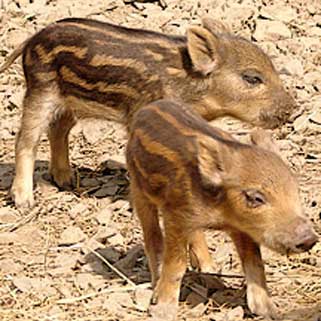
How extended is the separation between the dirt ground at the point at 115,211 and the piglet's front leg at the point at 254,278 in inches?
3.7

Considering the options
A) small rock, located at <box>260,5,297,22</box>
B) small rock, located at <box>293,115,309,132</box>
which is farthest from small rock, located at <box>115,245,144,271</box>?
small rock, located at <box>260,5,297,22</box>

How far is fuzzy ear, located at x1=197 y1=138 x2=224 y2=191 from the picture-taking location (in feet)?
17.4

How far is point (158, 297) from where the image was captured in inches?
222

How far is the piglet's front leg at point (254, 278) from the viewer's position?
5.51 m

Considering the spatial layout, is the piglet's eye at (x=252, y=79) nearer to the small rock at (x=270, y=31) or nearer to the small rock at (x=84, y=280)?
the small rock at (x=84, y=280)

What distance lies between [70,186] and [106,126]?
0.88 metres

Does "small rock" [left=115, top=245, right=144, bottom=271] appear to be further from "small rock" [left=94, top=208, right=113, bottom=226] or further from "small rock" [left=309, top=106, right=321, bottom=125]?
"small rock" [left=309, top=106, right=321, bottom=125]

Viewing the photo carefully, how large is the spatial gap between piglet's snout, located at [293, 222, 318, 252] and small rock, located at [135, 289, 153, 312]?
105 centimetres

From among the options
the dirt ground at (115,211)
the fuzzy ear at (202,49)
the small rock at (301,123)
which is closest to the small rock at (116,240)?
the dirt ground at (115,211)

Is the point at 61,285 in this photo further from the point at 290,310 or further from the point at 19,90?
the point at 19,90

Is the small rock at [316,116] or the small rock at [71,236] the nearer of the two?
the small rock at [71,236]

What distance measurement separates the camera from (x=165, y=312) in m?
5.60

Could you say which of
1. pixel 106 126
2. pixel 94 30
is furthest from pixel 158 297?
pixel 106 126

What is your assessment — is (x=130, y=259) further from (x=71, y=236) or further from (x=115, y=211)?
(x=115, y=211)
